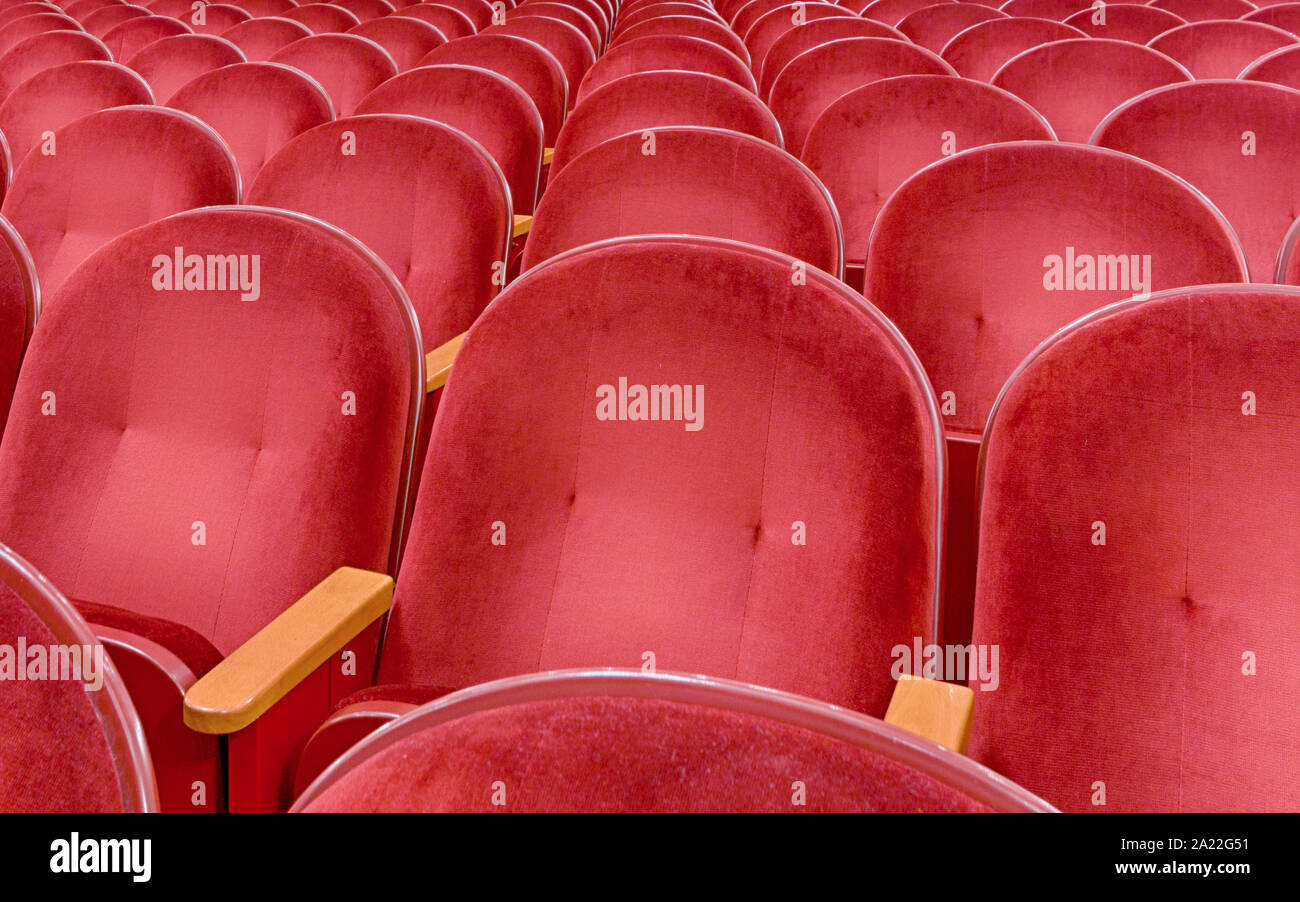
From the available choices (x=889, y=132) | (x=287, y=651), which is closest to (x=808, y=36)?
(x=889, y=132)

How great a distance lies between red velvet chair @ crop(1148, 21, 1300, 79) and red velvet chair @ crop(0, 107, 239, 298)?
1.67 metres

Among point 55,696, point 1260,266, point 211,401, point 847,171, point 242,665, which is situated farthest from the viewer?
point 847,171

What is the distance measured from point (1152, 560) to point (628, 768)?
1.38 feet

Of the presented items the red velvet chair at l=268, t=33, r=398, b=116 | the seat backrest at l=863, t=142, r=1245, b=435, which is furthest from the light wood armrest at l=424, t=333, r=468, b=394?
the red velvet chair at l=268, t=33, r=398, b=116

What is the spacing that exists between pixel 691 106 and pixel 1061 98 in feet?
2.09

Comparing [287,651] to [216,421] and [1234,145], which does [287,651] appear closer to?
[216,421]

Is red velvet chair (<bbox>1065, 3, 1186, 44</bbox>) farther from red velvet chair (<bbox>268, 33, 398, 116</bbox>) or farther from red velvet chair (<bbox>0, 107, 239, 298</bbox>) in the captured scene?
red velvet chair (<bbox>0, 107, 239, 298</bbox>)

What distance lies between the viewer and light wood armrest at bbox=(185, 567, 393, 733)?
1.87ft

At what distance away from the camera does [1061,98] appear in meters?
1.71

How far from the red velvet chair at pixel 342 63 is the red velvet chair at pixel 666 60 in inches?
17.5

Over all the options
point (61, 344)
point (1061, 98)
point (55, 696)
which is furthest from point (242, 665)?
point (1061, 98)

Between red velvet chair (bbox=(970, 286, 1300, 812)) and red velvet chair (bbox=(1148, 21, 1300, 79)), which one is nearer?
red velvet chair (bbox=(970, 286, 1300, 812))

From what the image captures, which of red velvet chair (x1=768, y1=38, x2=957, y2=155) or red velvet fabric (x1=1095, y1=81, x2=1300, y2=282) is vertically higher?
red velvet chair (x1=768, y1=38, x2=957, y2=155)

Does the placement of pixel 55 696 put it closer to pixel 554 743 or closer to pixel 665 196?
pixel 554 743
